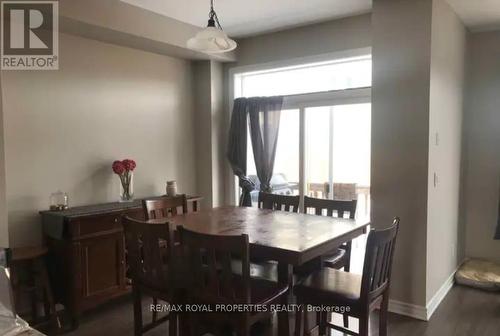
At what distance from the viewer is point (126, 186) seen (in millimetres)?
3857

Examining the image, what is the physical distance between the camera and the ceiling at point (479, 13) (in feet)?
10.9

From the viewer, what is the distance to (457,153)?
3963 mm

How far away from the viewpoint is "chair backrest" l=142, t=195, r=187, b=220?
10.1 feet

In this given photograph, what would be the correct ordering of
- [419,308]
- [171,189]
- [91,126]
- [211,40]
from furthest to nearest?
1. [171,189]
2. [91,126]
3. [419,308]
4. [211,40]

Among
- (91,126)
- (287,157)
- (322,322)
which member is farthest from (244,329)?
(287,157)

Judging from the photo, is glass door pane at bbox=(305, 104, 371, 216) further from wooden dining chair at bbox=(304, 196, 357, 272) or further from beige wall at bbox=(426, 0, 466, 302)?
wooden dining chair at bbox=(304, 196, 357, 272)

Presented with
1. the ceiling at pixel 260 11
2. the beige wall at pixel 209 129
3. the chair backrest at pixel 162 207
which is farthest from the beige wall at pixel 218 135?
the chair backrest at pixel 162 207

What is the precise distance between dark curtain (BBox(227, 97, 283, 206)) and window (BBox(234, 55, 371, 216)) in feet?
0.37

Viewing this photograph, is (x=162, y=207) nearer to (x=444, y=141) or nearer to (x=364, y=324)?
(x=364, y=324)

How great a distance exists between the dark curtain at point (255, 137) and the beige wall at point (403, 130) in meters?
1.42

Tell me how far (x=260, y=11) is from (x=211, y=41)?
139cm

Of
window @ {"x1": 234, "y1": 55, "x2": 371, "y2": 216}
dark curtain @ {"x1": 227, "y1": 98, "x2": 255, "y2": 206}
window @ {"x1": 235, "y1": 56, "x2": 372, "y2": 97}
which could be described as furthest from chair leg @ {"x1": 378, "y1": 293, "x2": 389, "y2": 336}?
dark curtain @ {"x1": 227, "y1": 98, "x2": 255, "y2": 206}

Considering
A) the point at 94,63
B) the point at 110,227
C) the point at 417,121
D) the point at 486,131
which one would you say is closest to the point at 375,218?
the point at 417,121

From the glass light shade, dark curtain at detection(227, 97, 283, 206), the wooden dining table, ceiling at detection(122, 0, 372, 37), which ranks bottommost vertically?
the wooden dining table
